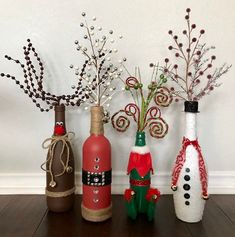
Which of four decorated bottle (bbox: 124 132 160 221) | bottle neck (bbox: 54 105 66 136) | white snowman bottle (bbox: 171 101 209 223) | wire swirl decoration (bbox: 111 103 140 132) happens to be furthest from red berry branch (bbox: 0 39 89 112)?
white snowman bottle (bbox: 171 101 209 223)

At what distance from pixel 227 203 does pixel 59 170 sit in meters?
0.56

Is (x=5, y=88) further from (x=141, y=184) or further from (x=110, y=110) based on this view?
(x=141, y=184)

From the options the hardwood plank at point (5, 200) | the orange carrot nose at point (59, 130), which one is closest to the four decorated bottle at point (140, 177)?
the orange carrot nose at point (59, 130)

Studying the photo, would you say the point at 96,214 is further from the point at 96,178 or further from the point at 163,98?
the point at 163,98

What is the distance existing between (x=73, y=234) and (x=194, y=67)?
65 centimetres

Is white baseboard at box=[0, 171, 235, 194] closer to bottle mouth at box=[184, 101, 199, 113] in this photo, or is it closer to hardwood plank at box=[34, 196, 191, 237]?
hardwood plank at box=[34, 196, 191, 237]

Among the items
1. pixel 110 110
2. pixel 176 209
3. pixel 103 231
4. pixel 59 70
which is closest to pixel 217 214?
pixel 176 209

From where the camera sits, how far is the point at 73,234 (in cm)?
72

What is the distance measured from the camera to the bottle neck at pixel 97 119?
79 centimetres

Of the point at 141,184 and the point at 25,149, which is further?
the point at 25,149

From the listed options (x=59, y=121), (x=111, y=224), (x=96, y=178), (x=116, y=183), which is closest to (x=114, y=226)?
(x=111, y=224)

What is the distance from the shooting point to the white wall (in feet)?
3.10

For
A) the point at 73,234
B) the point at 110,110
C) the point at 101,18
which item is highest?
the point at 101,18

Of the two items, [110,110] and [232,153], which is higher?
[110,110]
